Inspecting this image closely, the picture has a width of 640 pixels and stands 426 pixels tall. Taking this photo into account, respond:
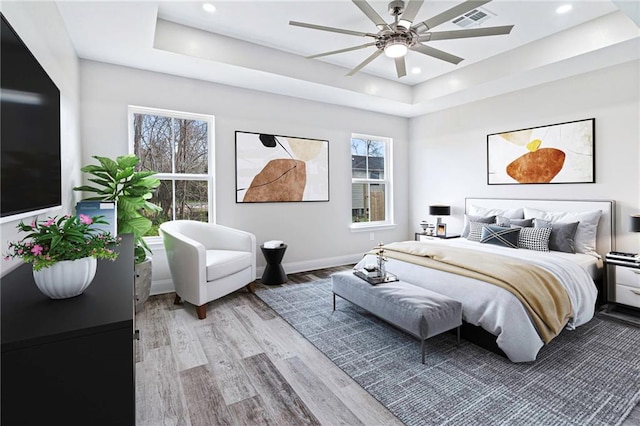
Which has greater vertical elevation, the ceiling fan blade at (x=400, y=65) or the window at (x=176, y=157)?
the ceiling fan blade at (x=400, y=65)

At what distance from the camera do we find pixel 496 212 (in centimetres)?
444

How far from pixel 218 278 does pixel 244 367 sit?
1.22 meters

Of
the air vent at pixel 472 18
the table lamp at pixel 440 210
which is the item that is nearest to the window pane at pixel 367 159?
the table lamp at pixel 440 210

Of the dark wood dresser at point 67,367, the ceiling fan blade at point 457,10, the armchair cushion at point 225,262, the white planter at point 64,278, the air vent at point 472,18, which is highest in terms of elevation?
the air vent at point 472,18

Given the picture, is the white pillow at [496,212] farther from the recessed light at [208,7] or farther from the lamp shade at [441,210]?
the recessed light at [208,7]

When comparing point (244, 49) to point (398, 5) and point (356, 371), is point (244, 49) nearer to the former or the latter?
point (398, 5)

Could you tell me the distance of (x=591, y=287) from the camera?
9.63 ft

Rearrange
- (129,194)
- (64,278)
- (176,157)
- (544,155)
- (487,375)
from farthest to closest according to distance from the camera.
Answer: (544,155), (176,157), (129,194), (487,375), (64,278)

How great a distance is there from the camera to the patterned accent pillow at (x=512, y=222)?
389cm

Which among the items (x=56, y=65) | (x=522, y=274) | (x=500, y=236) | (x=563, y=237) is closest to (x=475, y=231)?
(x=500, y=236)

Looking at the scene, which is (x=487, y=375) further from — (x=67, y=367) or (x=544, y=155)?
(x=544, y=155)

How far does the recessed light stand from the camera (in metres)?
2.97

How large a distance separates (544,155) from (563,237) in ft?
3.98

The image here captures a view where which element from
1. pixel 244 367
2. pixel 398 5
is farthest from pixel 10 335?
pixel 398 5
